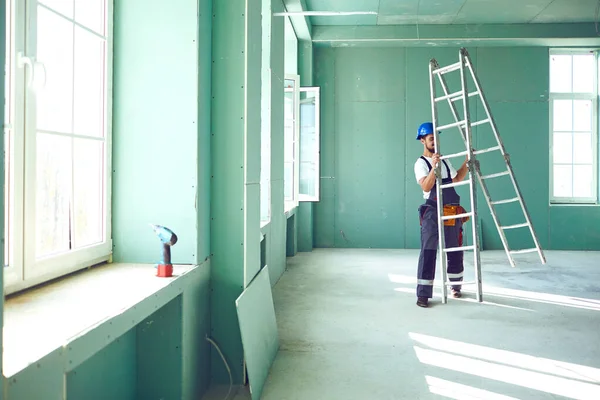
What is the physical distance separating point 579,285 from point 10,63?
5468mm

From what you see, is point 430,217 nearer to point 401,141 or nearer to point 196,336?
point 196,336

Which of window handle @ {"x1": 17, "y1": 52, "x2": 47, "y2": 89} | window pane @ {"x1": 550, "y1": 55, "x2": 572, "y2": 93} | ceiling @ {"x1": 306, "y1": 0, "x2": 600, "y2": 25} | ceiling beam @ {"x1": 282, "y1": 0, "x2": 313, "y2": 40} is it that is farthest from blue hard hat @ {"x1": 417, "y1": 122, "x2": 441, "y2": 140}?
window pane @ {"x1": 550, "y1": 55, "x2": 572, "y2": 93}

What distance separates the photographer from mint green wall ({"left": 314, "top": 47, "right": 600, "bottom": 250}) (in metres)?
7.95

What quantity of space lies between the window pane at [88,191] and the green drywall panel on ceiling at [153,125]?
9cm

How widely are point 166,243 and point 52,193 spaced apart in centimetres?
51

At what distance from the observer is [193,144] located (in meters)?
2.49

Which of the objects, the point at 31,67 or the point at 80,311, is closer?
the point at 80,311

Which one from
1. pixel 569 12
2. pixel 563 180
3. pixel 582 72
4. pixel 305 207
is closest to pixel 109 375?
pixel 305 207

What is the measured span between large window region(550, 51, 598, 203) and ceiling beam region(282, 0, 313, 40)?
3872 millimetres

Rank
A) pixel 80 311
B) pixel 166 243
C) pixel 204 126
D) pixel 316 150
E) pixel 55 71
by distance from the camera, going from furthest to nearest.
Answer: pixel 316 150 < pixel 204 126 < pixel 166 243 < pixel 55 71 < pixel 80 311

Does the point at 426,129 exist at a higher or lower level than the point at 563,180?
higher

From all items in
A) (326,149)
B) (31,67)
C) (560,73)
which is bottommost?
(31,67)

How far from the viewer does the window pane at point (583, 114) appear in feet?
26.4

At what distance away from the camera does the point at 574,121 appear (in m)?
8.08
